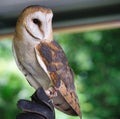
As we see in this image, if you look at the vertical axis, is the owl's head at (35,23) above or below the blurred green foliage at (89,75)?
below

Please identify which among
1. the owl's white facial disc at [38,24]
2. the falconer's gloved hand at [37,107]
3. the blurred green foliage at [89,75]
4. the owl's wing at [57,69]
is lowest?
the falconer's gloved hand at [37,107]

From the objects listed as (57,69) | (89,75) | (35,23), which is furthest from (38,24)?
(89,75)

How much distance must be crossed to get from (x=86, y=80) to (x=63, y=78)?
5.94ft

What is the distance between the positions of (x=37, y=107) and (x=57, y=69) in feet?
0.38

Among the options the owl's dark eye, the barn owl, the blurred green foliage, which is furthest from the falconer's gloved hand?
the blurred green foliage

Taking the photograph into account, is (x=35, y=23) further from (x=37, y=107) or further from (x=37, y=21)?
(x=37, y=107)

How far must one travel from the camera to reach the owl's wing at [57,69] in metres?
0.88

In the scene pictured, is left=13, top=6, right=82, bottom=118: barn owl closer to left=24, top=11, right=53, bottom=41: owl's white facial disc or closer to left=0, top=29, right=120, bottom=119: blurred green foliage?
left=24, top=11, right=53, bottom=41: owl's white facial disc

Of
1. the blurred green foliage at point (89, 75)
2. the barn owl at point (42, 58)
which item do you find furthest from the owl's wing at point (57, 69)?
the blurred green foliage at point (89, 75)

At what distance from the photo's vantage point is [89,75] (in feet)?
8.92

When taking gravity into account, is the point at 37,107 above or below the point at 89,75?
below

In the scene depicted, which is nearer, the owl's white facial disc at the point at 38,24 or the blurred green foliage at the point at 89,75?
the owl's white facial disc at the point at 38,24

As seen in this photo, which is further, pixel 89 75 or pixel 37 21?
pixel 89 75

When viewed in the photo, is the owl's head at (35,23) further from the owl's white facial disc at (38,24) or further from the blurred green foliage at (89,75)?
the blurred green foliage at (89,75)
